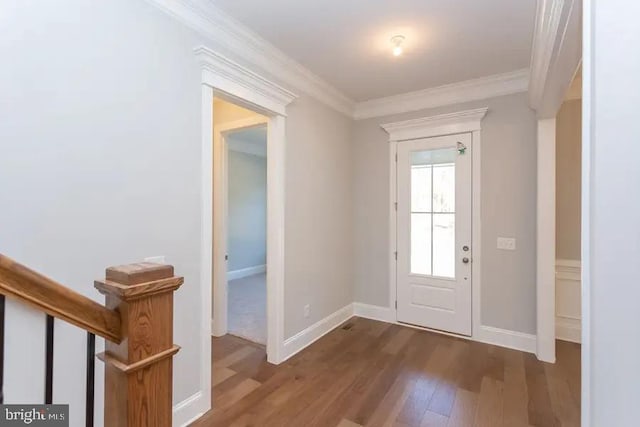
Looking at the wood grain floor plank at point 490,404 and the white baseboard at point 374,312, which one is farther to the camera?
the white baseboard at point 374,312

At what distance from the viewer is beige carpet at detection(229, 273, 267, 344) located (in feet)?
11.8

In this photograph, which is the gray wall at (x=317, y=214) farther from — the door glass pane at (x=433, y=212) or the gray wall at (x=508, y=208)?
the gray wall at (x=508, y=208)

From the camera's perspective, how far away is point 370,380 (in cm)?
261

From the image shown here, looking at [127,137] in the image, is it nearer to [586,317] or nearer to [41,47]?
[41,47]

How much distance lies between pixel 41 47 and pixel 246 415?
8.00 ft

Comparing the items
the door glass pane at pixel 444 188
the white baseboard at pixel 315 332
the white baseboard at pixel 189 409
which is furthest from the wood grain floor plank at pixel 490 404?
the white baseboard at pixel 189 409

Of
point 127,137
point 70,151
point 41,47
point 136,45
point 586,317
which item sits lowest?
point 586,317

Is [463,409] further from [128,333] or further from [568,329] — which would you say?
[128,333]

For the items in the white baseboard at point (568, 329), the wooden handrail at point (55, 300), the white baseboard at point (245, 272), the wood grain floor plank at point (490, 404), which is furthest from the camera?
the white baseboard at point (245, 272)

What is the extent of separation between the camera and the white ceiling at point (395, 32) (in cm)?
214

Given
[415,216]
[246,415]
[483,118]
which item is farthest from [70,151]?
[483,118]

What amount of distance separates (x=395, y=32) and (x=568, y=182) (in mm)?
2571

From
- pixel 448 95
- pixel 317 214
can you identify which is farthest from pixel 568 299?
pixel 317 214

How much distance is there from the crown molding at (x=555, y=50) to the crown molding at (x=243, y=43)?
75.7 inches
